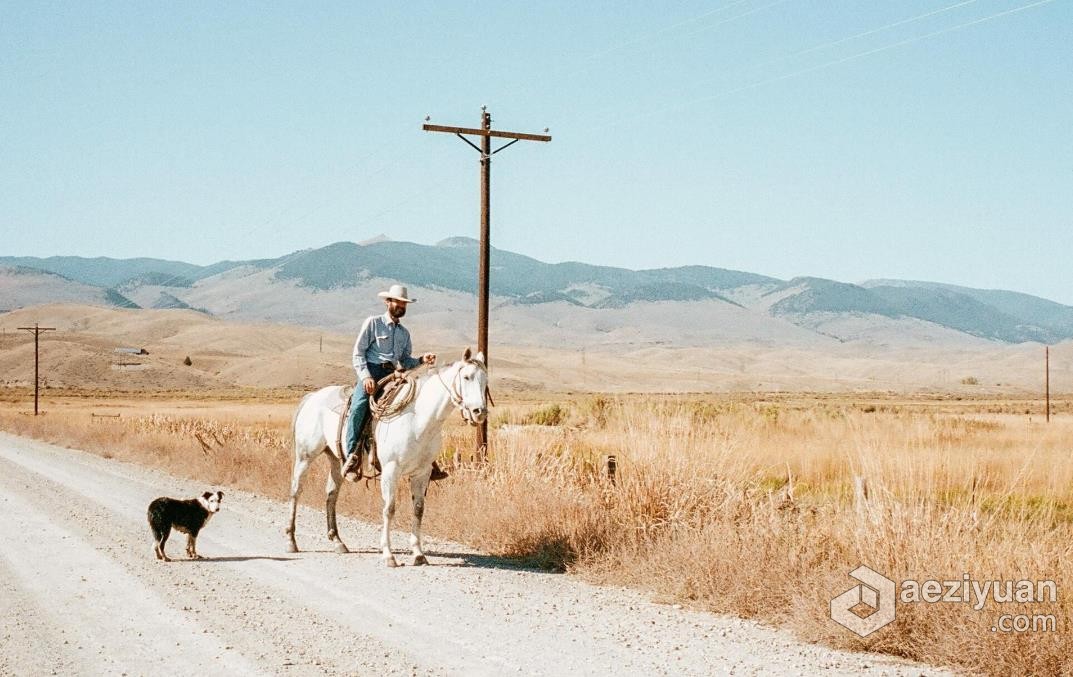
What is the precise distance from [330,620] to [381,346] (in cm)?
400

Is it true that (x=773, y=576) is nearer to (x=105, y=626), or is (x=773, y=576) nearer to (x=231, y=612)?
(x=231, y=612)

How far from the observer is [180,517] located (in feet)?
38.8

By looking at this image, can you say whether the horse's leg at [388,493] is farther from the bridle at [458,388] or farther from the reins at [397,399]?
the bridle at [458,388]

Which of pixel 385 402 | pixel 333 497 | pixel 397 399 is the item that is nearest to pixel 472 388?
pixel 397 399

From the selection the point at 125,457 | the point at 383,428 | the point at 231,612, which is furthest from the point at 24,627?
the point at 125,457

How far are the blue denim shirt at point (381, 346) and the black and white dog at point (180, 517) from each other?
220cm

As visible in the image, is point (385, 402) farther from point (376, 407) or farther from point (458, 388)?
point (458, 388)

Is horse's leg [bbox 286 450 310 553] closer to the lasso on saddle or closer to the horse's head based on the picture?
the lasso on saddle

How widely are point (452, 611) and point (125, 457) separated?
758 inches

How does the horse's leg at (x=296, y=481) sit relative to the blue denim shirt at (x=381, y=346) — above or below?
below

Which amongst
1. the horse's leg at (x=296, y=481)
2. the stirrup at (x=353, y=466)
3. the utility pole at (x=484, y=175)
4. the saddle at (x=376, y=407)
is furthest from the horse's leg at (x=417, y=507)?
the utility pole at (x=484, y=175)

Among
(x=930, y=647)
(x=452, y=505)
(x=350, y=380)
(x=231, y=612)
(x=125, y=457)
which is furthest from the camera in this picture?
(x=350, y=380)

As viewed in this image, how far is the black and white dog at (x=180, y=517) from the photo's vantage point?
1162 cm

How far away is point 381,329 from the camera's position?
39.4ft
